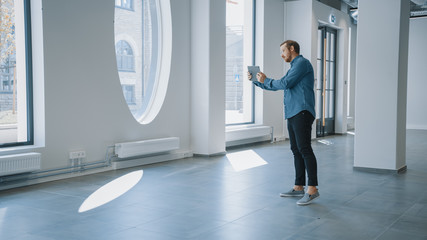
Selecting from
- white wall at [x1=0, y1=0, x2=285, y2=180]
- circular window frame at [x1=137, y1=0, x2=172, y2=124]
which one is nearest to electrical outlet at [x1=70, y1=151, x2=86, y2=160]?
white wall at [x1=0, y1=0, x2=285, y2=180]

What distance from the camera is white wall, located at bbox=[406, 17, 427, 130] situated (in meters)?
14.0

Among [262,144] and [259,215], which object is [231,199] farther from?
[262,144]

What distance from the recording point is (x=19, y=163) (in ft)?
16.2

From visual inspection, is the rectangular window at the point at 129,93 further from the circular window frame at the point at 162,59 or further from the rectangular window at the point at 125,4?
the rectangular window at the point at 125,4

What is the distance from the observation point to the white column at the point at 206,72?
7.55 m

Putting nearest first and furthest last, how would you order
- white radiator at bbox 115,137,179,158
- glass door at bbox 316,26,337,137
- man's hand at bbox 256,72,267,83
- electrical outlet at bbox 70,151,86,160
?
man's hand at bbox 256,72,267,83
electrical outlet at bbox 70,151,86,160
white radiator at bbox 115,137,179,158
glass door at bbox 316,26,337,137

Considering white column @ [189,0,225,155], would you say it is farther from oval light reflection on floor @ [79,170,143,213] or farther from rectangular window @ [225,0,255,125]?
oval light reflection on floor @ [79,170,143,213]

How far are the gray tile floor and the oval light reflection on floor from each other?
0.07 m

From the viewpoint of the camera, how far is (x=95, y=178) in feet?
18.6

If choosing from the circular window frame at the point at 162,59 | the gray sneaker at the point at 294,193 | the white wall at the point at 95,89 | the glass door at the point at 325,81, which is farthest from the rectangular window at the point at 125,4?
the glass door at the point at 325,81

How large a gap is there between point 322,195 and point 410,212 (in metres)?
0.93

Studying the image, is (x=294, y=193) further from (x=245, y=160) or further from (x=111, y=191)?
(x=245, y=160)

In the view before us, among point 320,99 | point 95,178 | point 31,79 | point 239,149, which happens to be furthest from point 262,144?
point 31,79

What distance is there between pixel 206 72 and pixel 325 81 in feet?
16.3
